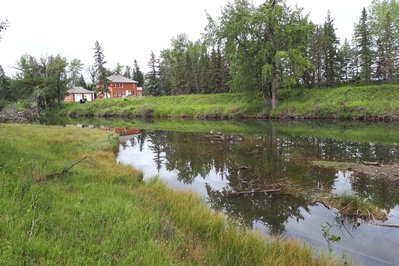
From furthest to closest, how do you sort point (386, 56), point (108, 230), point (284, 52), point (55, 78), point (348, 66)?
point (55, 78) → point (348, 66) → point (386, 56) → point (284, 52) → point (108, 230)

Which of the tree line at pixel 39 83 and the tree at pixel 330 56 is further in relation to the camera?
the tree line at pixel 39 83

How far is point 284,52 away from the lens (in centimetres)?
4066

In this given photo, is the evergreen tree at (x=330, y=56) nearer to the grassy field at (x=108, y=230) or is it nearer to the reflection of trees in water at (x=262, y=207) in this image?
the reflection of trees in water at (x=262, y=207)

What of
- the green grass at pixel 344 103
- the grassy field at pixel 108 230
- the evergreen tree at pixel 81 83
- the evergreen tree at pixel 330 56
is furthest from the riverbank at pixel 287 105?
the evergreen tree at pixel 81 83

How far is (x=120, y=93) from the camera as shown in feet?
313

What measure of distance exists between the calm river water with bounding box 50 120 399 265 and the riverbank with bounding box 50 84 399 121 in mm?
15899

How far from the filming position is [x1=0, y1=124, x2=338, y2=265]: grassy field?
404 cm

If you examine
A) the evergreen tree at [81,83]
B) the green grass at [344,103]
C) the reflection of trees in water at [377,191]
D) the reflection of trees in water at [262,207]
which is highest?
the evergreen tree at [81,83]

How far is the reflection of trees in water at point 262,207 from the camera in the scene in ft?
29.0

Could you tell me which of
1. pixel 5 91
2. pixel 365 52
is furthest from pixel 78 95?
pixel 365 52

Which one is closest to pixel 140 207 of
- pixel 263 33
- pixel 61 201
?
pixel 61 201

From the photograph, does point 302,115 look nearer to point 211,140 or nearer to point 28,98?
point 211,140

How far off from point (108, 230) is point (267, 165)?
11466mm

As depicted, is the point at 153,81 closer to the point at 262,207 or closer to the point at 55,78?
the point at 55,78
